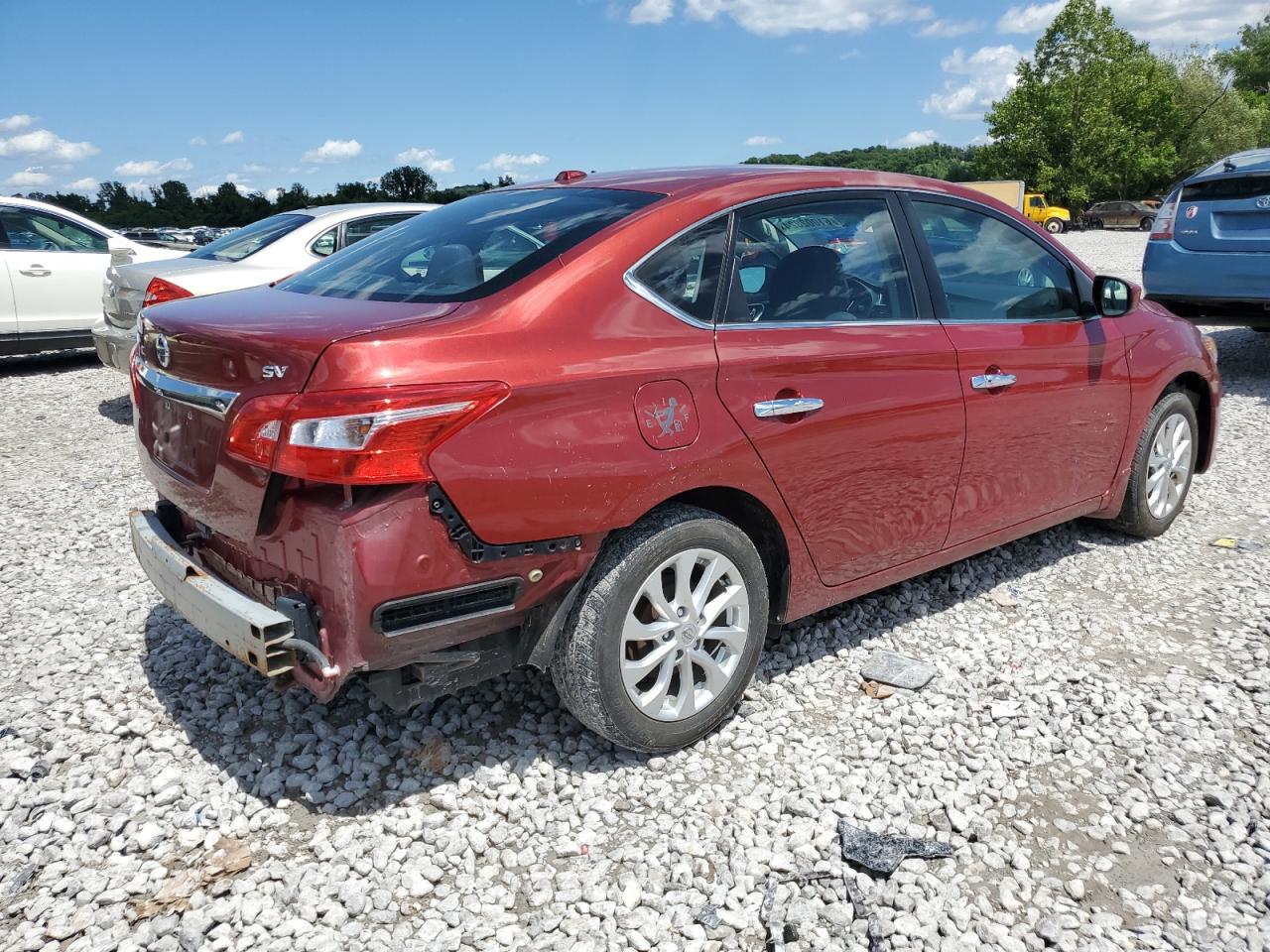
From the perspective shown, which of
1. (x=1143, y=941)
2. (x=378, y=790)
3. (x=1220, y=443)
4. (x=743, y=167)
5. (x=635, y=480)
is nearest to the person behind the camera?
(x=1143, y=941)

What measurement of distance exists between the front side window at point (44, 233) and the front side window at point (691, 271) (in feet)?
30.0

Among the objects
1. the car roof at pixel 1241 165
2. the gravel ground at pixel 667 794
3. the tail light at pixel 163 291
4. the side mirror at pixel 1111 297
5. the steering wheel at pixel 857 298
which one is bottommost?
the gravel ground at pixel 667 794

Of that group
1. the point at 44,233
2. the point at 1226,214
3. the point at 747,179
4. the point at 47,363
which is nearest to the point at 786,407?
the point at 747,179

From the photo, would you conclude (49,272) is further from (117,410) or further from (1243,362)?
(1243,362)

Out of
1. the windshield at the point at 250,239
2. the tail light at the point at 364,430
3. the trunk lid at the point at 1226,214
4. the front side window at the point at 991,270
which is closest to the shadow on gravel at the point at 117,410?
the windshield at the point at 250,239

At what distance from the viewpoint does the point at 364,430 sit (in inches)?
91.6

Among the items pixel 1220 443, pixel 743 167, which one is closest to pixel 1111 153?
pixel 1220 443

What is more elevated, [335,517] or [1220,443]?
[335,517]

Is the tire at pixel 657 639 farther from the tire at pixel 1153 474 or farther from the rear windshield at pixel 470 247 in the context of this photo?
the tire at pixel 1153 474

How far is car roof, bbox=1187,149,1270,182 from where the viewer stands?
308 inches

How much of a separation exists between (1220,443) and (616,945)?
20.7 feet

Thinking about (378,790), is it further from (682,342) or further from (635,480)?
(682,342)

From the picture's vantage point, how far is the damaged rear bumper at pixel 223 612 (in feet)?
8.04

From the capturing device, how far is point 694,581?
3.01 metres
